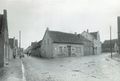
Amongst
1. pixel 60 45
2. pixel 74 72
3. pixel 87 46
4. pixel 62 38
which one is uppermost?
pixel 62 38

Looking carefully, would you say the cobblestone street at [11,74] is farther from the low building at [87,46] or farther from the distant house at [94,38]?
the distant house at [94,38]

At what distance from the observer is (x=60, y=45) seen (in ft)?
149

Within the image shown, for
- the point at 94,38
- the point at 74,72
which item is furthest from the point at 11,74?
the point at 94,38

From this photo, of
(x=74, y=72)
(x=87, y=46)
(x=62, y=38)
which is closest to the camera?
(x=74, y=72)

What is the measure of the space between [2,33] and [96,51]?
52829mm

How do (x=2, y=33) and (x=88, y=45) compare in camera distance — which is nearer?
(x=2, y=33)

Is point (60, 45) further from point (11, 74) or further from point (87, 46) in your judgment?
point (11, 74)

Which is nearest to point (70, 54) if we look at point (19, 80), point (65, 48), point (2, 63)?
point (65, 48)

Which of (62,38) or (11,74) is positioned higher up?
(62,38)

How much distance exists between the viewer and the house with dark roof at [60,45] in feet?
146

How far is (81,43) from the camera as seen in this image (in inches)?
2110

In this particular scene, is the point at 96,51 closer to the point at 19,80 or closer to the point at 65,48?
the point at 65,48

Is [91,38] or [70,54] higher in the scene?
[91,38]

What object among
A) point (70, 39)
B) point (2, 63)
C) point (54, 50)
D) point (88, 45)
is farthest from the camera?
point (88, 45)
